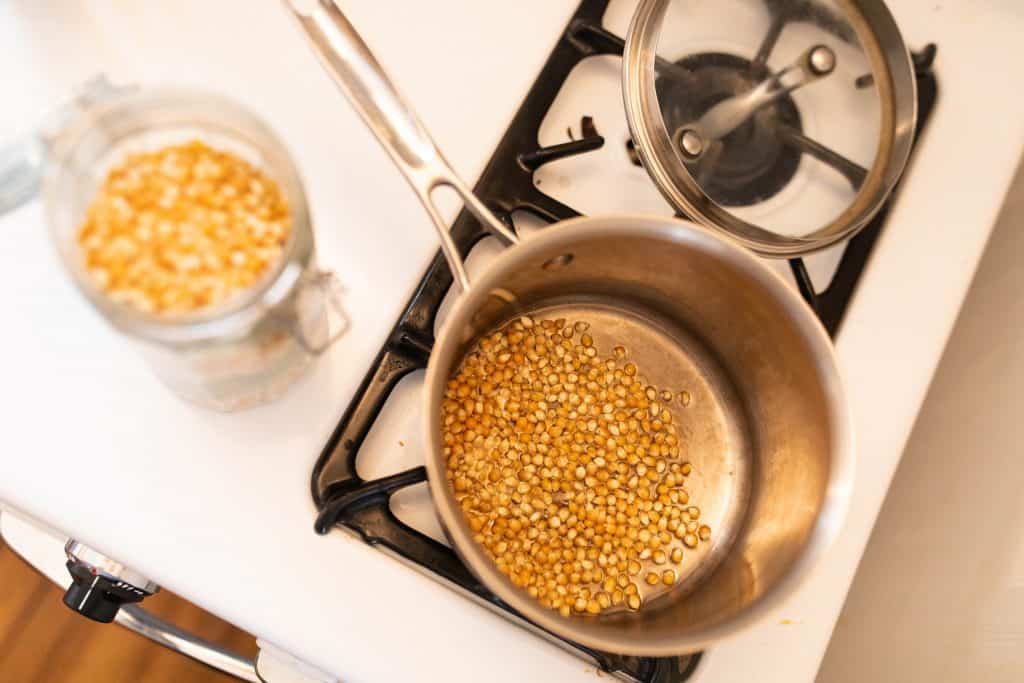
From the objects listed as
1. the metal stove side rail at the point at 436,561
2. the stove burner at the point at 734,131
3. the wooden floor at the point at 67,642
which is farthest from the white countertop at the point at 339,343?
the wooden floor at the point at 67,642

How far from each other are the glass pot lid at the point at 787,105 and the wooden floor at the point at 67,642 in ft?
3.36

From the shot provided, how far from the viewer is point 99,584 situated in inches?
22.9

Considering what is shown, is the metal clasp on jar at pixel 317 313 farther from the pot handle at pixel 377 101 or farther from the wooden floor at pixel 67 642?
the wooden floor at pixel 67 642

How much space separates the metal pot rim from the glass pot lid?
4.4 inches

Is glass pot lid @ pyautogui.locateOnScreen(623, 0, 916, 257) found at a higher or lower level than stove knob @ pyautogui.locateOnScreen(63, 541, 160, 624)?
higher

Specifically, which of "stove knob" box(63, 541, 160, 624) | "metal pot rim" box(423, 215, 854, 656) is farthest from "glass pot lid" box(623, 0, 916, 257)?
"stove knob" box(63, 541, 160, 624)

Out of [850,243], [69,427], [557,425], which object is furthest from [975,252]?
[69,427]

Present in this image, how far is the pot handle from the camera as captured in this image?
493 millimetres

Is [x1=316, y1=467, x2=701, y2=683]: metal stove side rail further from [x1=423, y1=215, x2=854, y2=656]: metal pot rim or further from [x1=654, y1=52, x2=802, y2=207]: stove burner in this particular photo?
[x1=654, y1=52, x2=802, y2=207]: stove burner

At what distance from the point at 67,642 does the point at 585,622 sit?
Result: 1069 millimetres

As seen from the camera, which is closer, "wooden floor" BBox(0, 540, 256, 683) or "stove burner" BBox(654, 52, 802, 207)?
"stove burner" BBox(654, 52, 802, 207)

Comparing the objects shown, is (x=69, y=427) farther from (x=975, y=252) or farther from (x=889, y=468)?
(x=975, y=252)

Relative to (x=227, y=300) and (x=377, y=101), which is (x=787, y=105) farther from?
(x=227, y=300)

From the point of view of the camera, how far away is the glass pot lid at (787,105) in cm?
63
